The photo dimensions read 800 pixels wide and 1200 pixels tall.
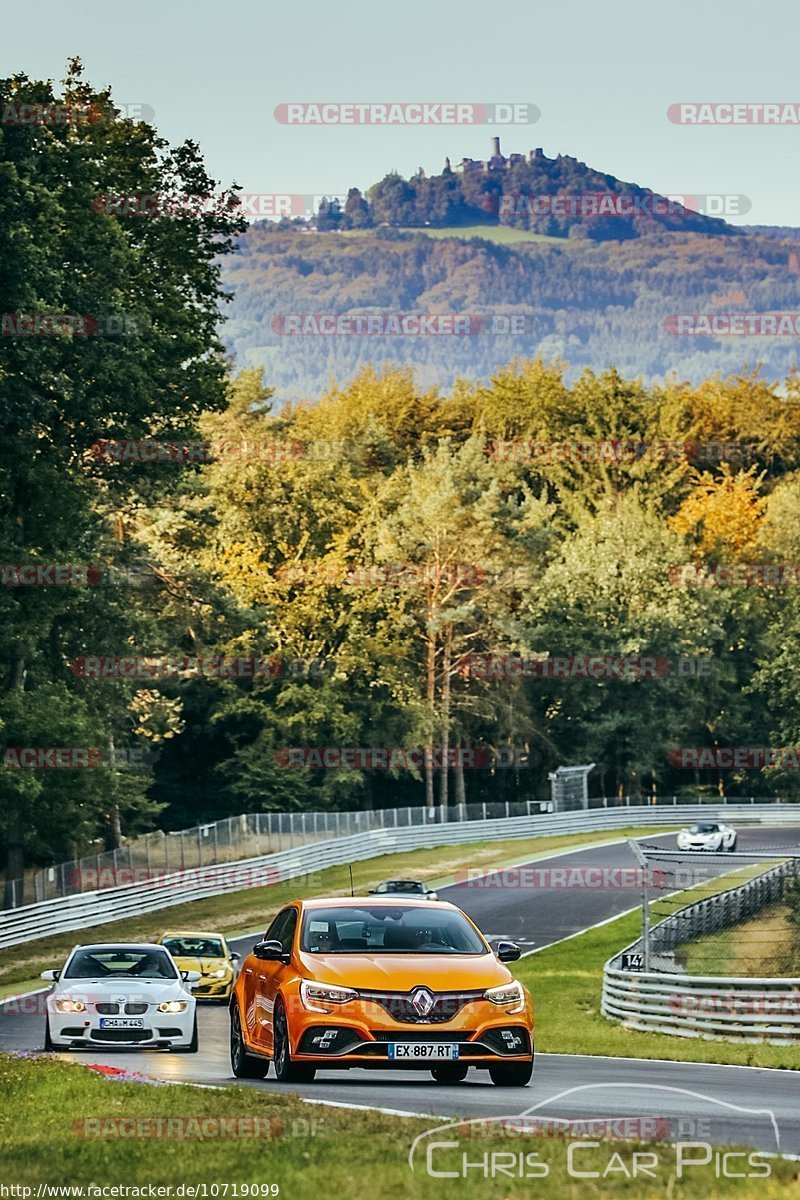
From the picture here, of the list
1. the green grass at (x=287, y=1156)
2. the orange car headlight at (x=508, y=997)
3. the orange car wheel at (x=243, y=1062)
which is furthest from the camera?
the orange car wheel at (x=243, y=1062)

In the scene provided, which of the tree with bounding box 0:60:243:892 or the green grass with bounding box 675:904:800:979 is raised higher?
the tree with bounding box 0:60:243:892

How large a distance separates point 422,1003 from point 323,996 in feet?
2.56

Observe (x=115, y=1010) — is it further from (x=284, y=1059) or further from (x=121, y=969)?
(x=284, y=1059)

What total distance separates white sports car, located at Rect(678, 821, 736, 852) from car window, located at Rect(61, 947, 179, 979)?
4941 centimetres

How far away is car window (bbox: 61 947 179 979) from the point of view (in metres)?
23.1

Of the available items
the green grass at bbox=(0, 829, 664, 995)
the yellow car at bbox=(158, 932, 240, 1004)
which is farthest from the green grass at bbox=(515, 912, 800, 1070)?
the green grass at bbox=(0, 829, 664, 995)

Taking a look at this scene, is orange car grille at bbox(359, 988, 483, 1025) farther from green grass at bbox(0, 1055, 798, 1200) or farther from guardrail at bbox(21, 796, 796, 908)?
guardrail at bbox(21, 796, 796, 908)

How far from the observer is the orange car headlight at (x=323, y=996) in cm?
1592

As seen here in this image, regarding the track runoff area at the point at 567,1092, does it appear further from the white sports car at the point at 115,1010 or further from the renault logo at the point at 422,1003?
the renault logo at the point at 422,1003

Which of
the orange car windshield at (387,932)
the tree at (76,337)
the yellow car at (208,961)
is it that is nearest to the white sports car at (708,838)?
the tree at (76,337)

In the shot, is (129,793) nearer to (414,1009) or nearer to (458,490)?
(458,490)

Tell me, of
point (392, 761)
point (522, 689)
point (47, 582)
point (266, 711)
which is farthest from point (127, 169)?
point (522, 689)

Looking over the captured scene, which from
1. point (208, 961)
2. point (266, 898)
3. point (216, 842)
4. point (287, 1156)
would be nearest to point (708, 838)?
point (266, 898)

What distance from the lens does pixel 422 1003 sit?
15859 millimetres
